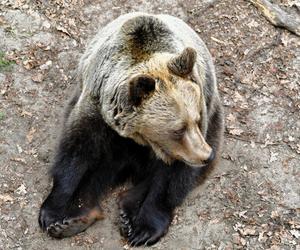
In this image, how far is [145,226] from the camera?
229 inches

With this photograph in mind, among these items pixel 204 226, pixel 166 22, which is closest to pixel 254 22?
pixel 166 22

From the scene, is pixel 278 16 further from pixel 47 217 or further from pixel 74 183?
pixel 47 217

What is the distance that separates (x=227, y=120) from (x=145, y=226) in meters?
1.61

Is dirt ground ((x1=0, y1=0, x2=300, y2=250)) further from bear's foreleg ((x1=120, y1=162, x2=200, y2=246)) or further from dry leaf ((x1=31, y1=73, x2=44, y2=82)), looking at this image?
bear's foreleg ((x1=120, y1=162, x2=200, y2=246))

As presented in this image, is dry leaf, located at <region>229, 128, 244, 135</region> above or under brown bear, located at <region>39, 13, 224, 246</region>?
under

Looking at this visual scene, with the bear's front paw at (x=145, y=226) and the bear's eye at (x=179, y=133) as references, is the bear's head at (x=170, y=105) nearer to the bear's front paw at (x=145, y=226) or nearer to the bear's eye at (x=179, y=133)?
the bear's eye at (x=179, y=133)

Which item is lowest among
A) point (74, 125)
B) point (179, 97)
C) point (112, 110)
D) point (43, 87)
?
point (43, 87)

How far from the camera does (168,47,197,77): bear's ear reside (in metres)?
4.97

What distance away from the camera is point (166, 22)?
5.84 meters

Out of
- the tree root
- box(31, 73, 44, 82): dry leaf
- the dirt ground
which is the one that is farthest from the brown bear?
the tree root

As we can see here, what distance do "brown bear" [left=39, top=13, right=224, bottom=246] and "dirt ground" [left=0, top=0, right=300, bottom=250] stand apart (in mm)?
201

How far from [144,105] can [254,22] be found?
3.23 metres

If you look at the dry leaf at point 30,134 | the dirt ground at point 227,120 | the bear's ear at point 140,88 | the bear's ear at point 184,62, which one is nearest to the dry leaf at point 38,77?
the dirt ground at point 227,120

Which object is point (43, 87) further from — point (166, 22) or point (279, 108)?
point (279, 108)
